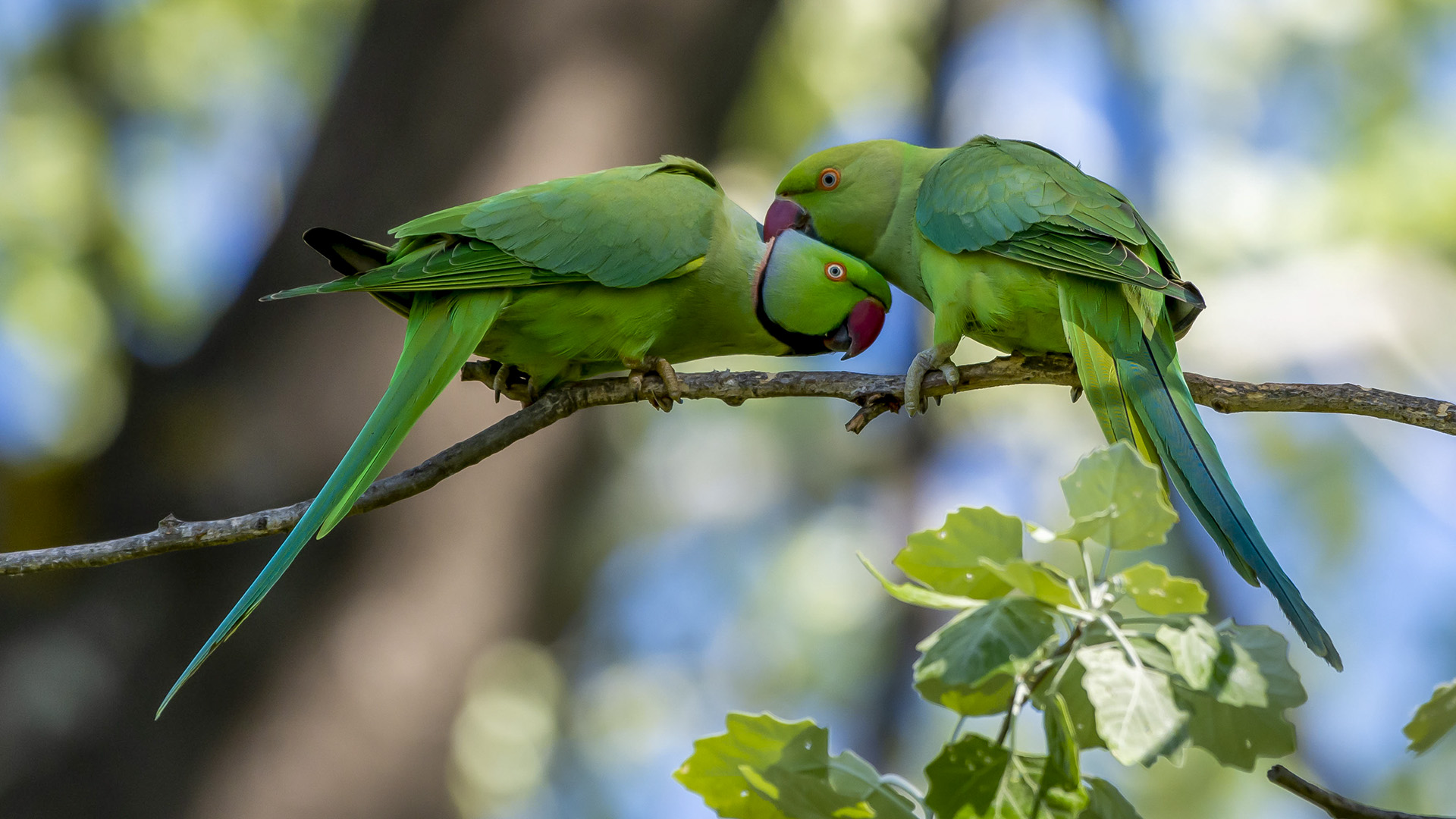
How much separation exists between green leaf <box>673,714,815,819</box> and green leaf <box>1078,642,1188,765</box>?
1.07 feet

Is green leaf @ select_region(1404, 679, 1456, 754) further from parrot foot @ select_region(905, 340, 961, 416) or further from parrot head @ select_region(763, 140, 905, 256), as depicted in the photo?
parrot head @ select_region(763, 140, 905, 256)

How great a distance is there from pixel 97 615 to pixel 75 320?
3.00 m

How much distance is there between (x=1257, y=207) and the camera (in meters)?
7.74

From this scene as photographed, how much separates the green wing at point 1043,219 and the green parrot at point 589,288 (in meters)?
0.50

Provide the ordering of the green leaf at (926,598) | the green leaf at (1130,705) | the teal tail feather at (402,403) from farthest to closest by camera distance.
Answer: the teal tail feather at (402,403)
the green leaf at (926,598)
the green leaf at (1130,705)

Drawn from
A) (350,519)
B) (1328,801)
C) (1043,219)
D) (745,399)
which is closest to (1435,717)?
(1328,801)

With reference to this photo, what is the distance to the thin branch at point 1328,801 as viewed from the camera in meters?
1.01

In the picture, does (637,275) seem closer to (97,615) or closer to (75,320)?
(97,615)

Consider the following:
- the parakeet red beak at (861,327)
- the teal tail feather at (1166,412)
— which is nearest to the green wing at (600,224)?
the parakeet red beak at (861,327)

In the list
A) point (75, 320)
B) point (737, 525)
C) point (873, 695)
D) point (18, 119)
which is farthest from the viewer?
point (737, 525)

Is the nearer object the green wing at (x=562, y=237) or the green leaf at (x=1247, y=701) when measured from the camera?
the green leaf at (x=1247, y=701)

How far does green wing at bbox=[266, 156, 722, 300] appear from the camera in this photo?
2.50m

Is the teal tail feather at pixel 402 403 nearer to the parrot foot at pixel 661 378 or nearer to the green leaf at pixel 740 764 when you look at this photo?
the parrot foot at pixel 661 378

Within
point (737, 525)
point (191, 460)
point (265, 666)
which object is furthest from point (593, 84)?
point (737, 525)
